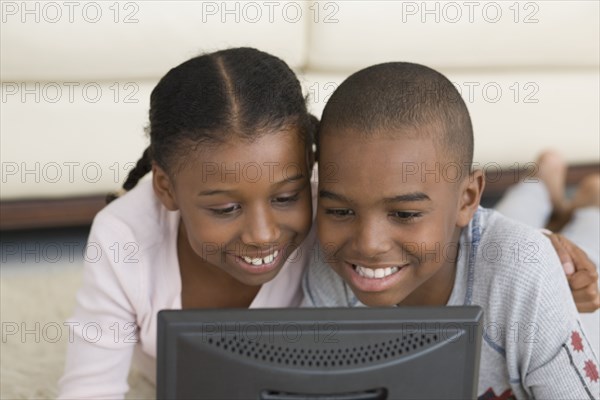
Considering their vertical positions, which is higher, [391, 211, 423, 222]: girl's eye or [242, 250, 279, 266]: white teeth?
[391, 211, 423, 222]: girl's eye

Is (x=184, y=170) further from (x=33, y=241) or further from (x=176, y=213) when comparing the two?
(x=33, y=241)

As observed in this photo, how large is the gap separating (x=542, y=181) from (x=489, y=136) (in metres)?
0.17

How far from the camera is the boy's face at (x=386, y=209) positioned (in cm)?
98

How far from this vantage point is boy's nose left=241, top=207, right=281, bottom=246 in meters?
1.01

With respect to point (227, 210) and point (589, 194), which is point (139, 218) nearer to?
point (227, 210)

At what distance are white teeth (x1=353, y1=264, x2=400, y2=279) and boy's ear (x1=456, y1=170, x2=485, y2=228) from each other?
0.34 feet

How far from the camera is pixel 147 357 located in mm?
1321

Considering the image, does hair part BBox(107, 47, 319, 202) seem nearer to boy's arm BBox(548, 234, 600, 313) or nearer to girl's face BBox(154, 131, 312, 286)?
girl's face BBox(154, 131, 312, 286)

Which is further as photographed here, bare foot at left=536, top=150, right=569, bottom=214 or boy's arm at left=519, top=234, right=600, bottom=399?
bare foot at left=536, top=150, right=569, bottom=214

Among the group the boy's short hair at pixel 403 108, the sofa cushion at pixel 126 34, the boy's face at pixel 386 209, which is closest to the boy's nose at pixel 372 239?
the boy's face at pixel 386 209

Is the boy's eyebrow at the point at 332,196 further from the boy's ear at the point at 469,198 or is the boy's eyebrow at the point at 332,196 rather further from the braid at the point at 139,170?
the braid at the point at 139,170

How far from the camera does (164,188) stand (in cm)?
111

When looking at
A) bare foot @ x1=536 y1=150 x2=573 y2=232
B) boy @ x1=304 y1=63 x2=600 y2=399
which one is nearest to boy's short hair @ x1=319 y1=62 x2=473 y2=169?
boy @ x1=304 y1=63 x2=600 y2=399

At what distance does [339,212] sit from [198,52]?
0.75 metres
